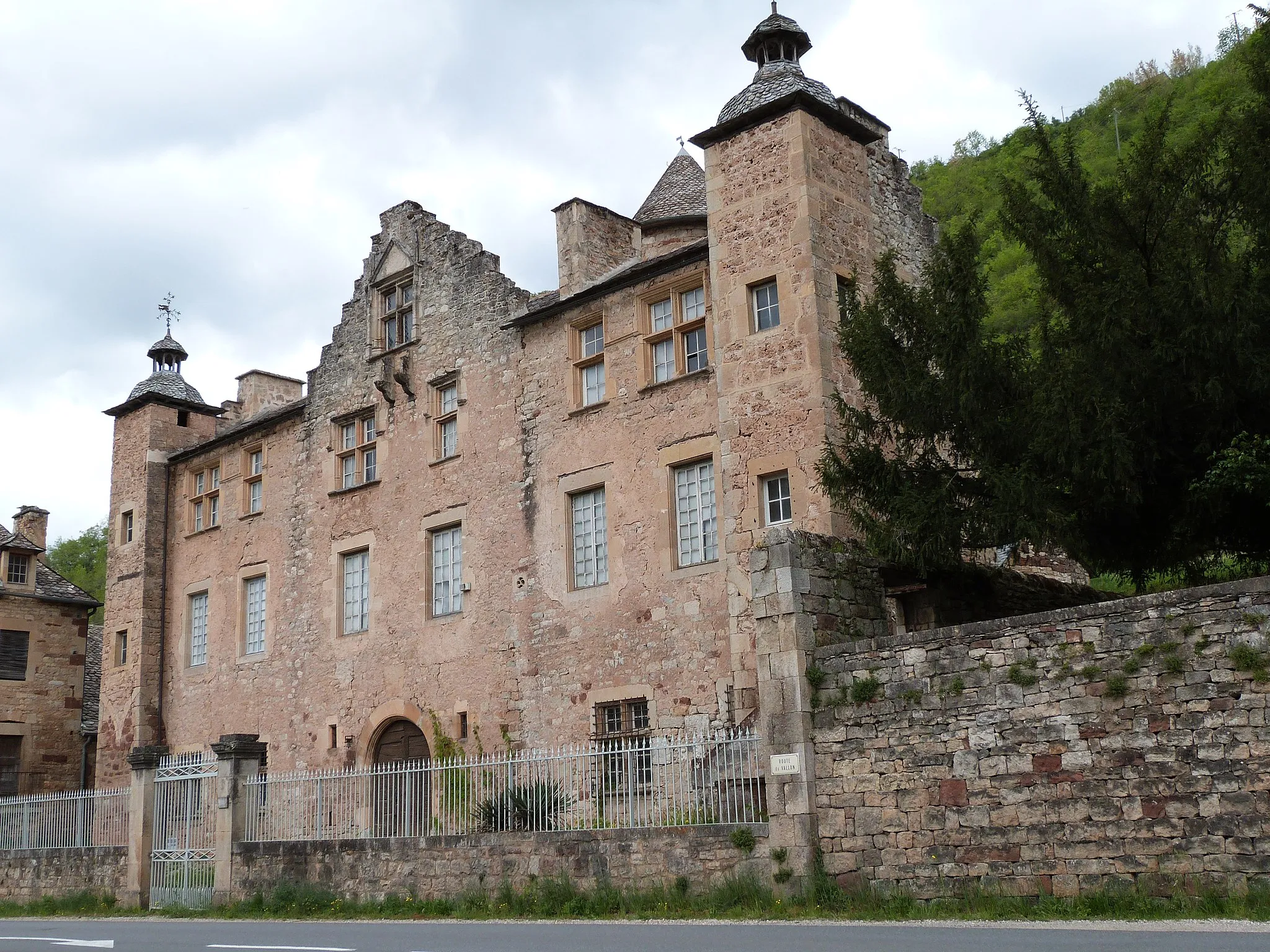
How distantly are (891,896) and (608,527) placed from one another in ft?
28.9

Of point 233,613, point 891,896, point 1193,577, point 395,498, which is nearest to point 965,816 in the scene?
point 891,896

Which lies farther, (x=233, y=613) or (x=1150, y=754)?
(x=233, y=613)

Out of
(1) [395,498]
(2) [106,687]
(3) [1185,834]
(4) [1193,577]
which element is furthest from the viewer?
(2) [106,687]

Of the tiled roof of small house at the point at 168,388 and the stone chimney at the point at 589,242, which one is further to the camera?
the tiled roof of small house at the point at 168,388

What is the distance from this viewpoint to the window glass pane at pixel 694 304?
1894cm

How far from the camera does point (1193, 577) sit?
48.3 feet

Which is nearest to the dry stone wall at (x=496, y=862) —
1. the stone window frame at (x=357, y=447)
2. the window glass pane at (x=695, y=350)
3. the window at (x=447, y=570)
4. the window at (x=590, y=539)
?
the window at (x=590, y=539)

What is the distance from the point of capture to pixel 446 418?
22719mm

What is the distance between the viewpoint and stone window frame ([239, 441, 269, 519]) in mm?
26328

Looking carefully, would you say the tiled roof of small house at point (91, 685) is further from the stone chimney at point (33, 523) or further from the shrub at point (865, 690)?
the shrub at point (865, 690)

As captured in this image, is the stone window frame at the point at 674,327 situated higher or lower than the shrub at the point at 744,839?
higher

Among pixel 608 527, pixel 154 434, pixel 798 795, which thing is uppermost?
pixel 154 434

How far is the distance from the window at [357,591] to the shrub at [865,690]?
12823 millimetres

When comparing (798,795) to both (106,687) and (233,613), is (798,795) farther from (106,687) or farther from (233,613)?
(106,687)
